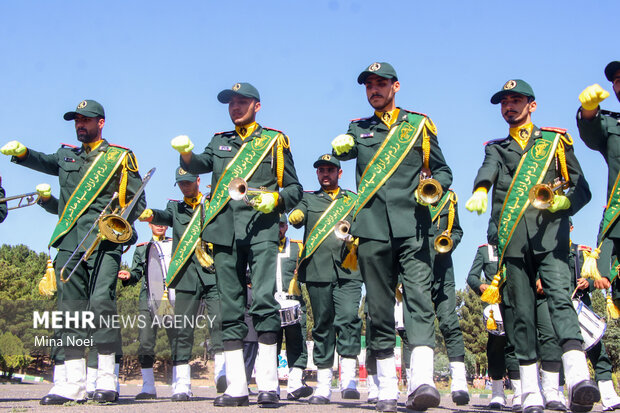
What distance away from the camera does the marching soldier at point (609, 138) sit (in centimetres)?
588

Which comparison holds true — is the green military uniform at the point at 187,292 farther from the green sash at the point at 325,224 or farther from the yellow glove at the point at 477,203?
the yellow glove at the point at 477,203

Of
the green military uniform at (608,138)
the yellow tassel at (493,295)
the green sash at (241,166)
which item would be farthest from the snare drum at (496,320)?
the green sash at (241,166)

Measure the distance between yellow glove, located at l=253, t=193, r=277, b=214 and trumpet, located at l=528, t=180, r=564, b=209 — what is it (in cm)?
223

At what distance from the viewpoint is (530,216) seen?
20.8 feet

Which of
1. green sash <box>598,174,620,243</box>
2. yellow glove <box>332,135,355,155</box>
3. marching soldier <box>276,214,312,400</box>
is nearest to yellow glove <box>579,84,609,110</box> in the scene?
green sash <box>598,174,620,243</box>

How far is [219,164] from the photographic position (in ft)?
23.5

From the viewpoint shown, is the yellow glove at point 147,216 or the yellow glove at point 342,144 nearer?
the yellow glove at point 342,144

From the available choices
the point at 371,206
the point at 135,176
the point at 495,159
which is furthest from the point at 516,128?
the point at 135,176

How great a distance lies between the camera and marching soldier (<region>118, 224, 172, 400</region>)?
9.71 meters

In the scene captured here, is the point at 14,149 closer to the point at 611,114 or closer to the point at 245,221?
the point at 245,221

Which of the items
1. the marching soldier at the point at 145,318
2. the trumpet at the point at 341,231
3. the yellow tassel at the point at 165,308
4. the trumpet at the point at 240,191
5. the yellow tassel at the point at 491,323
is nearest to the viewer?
the trumpet at the point at 240,191

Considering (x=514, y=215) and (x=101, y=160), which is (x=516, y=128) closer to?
(x=514, y=215)

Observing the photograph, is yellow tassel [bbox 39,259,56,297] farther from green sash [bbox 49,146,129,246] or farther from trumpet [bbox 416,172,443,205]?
trumpet [bbox 416,172,443,205]

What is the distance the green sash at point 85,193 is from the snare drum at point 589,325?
5488 mm
